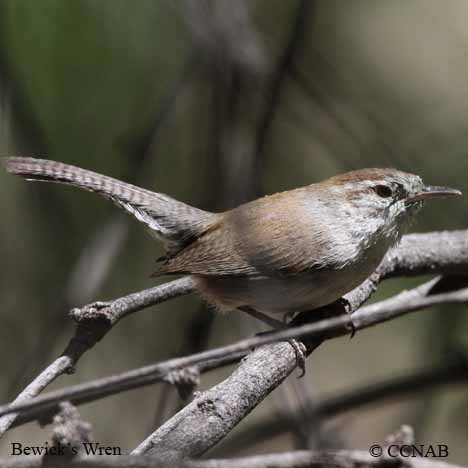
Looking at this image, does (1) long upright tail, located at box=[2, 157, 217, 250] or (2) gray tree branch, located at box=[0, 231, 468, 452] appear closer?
(2) gray tree branch, located at box=[0, 231, 468, 452]

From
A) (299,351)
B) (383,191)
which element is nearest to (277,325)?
(299,351)

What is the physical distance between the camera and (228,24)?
3965mm

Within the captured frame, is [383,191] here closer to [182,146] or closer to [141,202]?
[141,202]

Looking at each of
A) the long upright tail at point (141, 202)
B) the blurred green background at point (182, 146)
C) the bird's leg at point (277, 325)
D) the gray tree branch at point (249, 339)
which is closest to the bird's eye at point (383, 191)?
the gray tree branch at point (249, 339)

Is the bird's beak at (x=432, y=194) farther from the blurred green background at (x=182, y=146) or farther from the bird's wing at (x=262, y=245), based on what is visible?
the blurred green background at (x=182, y=146)

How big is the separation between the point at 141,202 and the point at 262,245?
2.47ft

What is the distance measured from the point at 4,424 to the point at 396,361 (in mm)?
4832

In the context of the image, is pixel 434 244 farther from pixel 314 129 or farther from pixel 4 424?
pixel 4 424

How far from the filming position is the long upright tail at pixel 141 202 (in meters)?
3.71

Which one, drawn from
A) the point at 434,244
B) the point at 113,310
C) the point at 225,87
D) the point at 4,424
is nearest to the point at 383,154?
the point at 434,244

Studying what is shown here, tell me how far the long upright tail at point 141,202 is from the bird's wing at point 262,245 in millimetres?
235

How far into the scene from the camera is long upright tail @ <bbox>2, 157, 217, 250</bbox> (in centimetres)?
371

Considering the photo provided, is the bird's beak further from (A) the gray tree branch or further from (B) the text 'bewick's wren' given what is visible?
(A) the gray tree branch

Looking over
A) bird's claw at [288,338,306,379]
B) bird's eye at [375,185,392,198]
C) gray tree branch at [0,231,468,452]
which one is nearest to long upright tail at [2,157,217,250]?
gray tree branch at [0,231,468,452]
